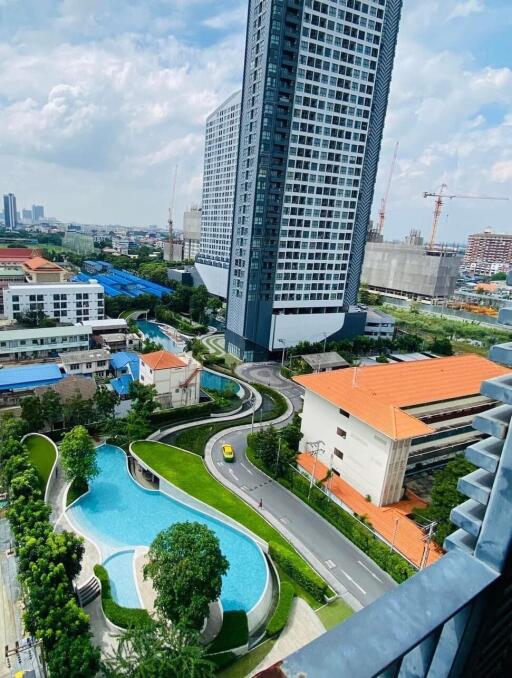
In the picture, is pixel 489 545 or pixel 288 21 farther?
pixel 288 21

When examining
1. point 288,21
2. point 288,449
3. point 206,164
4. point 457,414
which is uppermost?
point 288,21

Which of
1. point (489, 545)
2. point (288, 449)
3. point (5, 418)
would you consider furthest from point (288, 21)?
point (489, 545)

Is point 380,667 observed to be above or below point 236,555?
above

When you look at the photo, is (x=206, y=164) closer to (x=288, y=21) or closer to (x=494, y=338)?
(x=288, y=21)

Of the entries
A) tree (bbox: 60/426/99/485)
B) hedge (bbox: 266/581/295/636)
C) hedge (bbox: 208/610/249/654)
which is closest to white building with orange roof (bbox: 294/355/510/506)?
hedge (bbox: 266/581/295/636)

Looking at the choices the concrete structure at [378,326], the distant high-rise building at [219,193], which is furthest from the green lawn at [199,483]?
the distant high-rise building at [219,193]

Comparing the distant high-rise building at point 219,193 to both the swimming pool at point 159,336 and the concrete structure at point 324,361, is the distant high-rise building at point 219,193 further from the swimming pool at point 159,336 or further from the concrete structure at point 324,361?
the concrete structure at point 324,361
